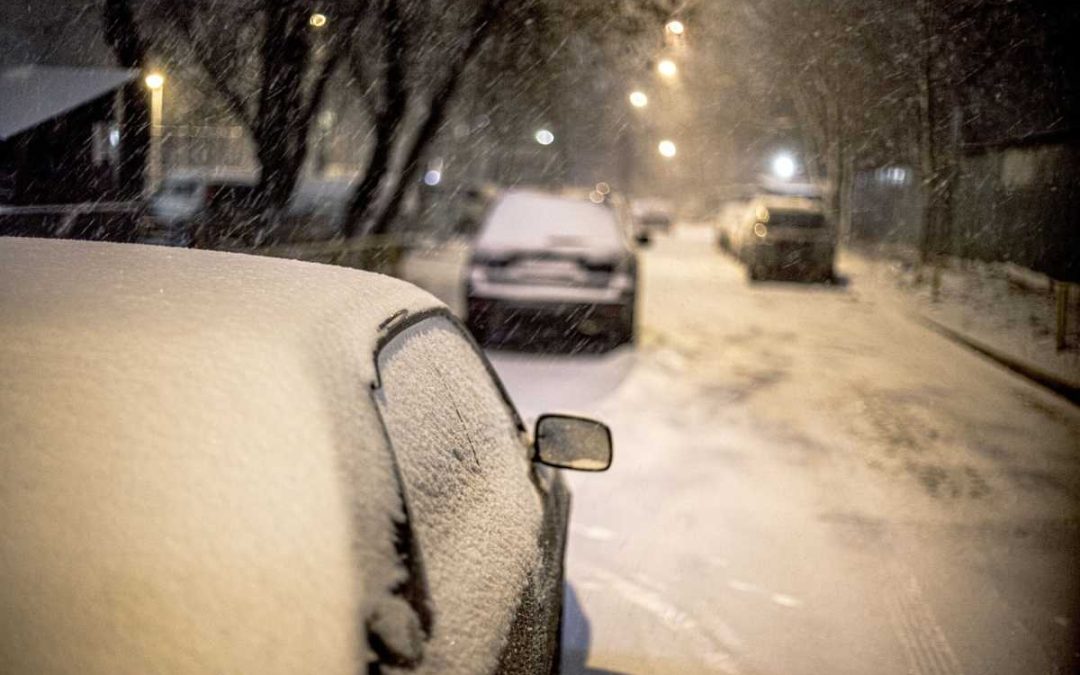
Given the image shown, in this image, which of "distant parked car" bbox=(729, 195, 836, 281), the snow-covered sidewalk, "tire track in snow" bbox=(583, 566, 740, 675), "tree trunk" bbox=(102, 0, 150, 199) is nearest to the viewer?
"tire track in snow" bbox=(583, 566, 740, 675)

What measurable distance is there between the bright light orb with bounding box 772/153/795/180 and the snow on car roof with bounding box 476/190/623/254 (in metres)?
53.6

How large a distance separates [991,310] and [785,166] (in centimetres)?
4919

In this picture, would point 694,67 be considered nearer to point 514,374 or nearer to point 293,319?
point 514,374

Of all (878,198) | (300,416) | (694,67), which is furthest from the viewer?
(878,198)

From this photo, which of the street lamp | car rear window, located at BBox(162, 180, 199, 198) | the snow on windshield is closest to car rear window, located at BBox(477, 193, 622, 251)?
the street lamp

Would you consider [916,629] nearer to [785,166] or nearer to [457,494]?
[457,494]

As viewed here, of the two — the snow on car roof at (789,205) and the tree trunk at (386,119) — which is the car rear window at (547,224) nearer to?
the tree trunk at (386,119)

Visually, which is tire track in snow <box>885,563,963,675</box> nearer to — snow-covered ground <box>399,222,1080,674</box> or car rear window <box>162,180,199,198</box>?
snow-covered ground <box>399,222,1080,674</box>

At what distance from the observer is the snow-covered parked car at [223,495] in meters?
1.38

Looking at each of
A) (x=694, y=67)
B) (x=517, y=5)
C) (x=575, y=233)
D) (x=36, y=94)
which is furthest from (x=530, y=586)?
(x=694, y=67)

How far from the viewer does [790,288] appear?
2148 cm

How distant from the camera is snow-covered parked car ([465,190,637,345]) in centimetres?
1097

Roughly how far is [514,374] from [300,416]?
27.4ft

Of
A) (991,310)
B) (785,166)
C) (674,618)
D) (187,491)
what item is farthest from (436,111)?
(785,166)
